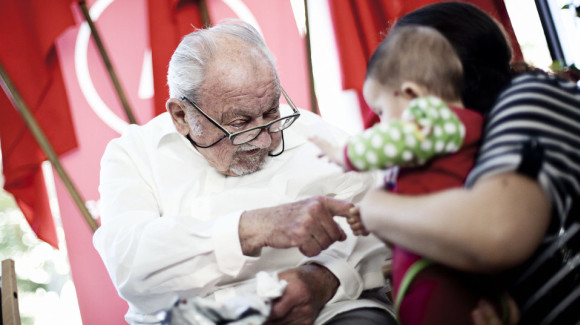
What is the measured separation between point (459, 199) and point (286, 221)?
2.31 ft

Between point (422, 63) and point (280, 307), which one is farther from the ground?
point (422, 63)

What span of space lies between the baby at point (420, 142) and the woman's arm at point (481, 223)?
0.09 metres

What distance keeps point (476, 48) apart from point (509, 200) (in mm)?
442

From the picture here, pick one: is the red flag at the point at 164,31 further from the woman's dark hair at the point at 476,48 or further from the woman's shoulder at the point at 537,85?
the woman's shoulder at the point at 537,85

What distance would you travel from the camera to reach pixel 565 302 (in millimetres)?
1006

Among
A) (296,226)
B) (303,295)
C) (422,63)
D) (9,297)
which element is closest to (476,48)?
(422,63)

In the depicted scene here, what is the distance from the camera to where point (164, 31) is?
9.25 feet

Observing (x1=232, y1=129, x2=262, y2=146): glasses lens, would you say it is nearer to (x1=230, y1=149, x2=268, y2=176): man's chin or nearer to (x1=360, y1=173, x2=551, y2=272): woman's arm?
(x1=230, y1=149, x2=268, y2=176): man's chin

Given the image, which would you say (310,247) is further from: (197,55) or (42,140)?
(42,140)

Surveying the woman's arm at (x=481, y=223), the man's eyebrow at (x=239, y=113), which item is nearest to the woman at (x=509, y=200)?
the woman's arm at (x=481, y=223)

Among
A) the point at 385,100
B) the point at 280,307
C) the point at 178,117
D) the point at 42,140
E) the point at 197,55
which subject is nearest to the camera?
the point at 385,100

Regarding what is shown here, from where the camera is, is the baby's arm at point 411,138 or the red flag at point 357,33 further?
the red flag at point 357,33

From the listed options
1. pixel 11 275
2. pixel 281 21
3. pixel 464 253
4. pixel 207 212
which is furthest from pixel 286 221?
pixel 281 21

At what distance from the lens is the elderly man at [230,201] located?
150 cm
